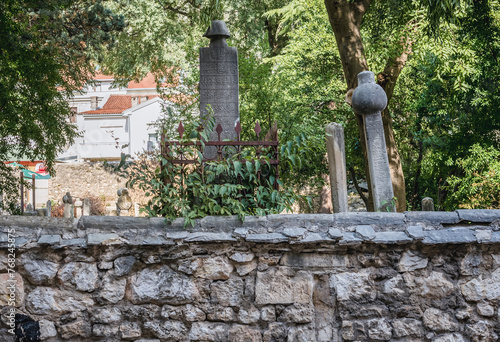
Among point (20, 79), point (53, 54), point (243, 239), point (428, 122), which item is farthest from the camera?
point (428, 122)

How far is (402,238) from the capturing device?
367 cm

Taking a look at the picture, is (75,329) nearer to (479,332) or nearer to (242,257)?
(242,257)

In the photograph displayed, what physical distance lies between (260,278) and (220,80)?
2136mm

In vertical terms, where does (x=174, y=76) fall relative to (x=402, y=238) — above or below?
above

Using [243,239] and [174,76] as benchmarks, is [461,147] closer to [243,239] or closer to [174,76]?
[243,239]

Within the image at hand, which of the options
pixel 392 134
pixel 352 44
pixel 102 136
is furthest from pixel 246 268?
pixel 102 136

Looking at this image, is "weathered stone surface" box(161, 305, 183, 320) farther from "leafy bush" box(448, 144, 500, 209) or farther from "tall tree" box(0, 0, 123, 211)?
"leafy bush" box(448, 144, 500, 209)

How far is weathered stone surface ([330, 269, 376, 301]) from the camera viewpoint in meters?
3.71

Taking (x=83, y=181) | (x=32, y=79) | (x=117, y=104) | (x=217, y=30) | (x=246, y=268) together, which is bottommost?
(x=246, y=268)

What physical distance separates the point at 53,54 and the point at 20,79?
0.83 meters

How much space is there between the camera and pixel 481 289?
378cm

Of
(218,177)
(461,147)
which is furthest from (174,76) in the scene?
(218,177)

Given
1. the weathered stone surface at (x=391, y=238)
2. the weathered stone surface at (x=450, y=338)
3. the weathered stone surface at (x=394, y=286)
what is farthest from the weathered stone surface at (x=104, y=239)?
the weathered stone surface at (x=450, y=338)

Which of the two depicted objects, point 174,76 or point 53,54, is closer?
point 53,54
